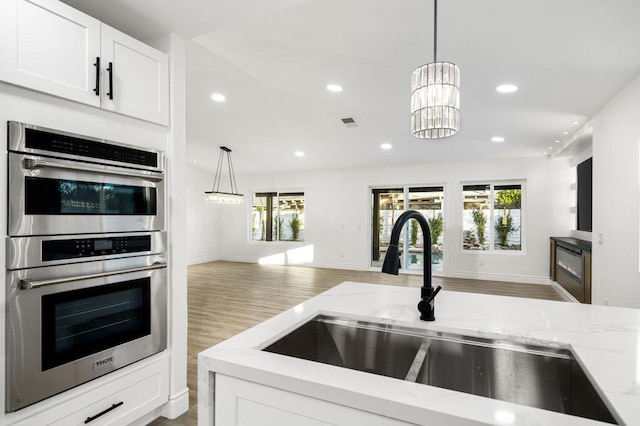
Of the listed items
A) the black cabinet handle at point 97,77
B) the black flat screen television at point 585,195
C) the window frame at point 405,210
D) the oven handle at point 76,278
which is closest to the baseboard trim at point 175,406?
the oven handle at point 76,278

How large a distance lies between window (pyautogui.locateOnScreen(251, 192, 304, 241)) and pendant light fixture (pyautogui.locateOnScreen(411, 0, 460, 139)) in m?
7.34

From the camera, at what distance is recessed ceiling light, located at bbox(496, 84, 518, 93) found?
353cm

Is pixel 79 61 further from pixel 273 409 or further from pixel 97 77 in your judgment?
pixel 273 409

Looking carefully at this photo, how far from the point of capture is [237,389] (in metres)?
0.89

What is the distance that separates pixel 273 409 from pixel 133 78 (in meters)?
2.00

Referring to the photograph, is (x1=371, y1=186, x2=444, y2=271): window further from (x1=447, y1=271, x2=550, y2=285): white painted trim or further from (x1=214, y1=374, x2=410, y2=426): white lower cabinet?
(x1=214, y1=374, x2=410, y2=426): white lower cabinet

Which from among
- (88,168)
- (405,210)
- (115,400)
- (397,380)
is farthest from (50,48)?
(405,210)

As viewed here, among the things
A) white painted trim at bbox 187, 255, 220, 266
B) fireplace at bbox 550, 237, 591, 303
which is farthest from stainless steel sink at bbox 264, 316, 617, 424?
white painted trim at bbox 187, 255, 220, 266

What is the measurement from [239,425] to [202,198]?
29.2ft

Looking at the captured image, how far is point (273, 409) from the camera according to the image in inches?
33.1

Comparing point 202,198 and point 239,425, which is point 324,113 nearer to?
point 239,425

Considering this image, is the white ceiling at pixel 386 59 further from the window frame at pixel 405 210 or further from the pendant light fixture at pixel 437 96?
the window frame at pixel 405 210

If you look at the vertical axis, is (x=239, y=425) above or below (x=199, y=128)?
below

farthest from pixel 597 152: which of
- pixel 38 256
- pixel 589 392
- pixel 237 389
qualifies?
pixel 38 256
